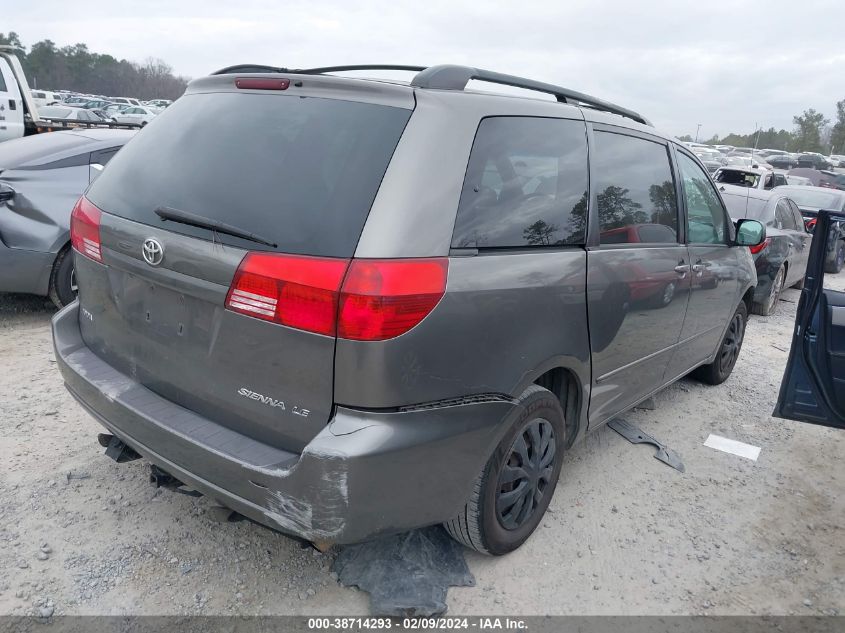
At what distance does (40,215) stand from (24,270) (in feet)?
1.50

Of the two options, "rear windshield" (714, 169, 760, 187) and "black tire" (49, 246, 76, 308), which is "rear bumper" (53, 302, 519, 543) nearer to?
"black tire" (49, 246, 76, 308)

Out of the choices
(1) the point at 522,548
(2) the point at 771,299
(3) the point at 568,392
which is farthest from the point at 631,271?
(2) the point at 771,299

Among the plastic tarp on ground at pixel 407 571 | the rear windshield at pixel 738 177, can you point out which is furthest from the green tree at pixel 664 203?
the rear windshield at pixel 738 177

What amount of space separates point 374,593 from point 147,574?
90 cm

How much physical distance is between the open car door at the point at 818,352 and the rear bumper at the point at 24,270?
5.18 metres

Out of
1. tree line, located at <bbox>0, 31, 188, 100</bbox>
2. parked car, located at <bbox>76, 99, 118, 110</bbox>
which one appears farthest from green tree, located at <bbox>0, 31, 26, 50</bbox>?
parked car, located at <bbox>76, 99, 118, 110</bbox>

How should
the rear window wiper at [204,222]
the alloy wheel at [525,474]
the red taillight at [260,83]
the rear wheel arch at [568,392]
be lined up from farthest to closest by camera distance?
1. the rear wheel arch at [568,392]
2. the alloy wheel at [525,474]
3. the red taillight at [260,83]
4. the rear window wiper at [204,222]

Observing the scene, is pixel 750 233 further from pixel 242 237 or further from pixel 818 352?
pixel 242 237

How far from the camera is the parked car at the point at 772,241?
24.0 feet

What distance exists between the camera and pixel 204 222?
2166 millimetres

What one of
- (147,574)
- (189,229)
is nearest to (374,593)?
(147,574)

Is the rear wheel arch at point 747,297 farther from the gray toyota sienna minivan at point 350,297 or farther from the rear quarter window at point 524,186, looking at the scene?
the rear quarter window at point 524,186

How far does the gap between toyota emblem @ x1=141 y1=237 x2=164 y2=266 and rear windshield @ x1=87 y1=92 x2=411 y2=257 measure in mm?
79

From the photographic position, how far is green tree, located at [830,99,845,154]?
200 ft
